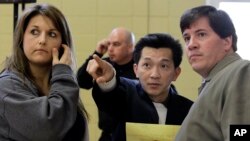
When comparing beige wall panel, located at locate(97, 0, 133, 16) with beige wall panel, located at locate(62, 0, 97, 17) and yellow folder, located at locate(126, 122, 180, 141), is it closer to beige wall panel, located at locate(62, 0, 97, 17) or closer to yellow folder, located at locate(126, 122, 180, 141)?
beige wall panel, located at locate(62, 0, 97, 17)

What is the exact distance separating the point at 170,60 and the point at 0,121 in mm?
778

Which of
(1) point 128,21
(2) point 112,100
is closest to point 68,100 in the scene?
(2) point 112,100

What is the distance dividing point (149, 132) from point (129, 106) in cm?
25

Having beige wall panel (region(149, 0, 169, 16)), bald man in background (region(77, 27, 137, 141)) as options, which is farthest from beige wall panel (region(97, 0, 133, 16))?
bald man in background (region(77, 27, 137, 141))

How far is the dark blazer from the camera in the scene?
1460mm

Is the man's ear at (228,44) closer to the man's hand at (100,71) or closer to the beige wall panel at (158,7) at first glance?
the man's hand at (100,71)

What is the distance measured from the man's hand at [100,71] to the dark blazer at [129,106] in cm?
5

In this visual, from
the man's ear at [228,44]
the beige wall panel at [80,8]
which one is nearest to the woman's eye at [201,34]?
the man's ear at [228,44]

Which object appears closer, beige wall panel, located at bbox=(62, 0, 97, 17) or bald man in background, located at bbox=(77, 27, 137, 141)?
bald man in background, located at bbox=(77, 27, 137, 141)

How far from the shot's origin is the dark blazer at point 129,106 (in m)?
1.46

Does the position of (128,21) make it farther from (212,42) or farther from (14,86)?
(14,86)

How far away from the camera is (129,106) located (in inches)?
60.0

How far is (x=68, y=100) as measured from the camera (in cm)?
121

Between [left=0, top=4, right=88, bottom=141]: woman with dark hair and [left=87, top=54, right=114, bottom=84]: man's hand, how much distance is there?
0.07 metres
